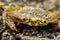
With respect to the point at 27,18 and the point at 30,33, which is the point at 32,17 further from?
the point at 30,33

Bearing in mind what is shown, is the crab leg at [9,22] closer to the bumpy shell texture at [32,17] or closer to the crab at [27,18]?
the crab at [27,18]

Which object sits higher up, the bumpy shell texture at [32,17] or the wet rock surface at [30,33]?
the bumpy shell texture at [32,17]

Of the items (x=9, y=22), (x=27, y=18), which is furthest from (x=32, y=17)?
(x=9, y=22)

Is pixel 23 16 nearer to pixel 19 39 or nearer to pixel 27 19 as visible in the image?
pixel 27 19

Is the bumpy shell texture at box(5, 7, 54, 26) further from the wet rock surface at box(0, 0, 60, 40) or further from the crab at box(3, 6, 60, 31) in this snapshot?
the wet rock surface at box(0, 0, 60, 40)

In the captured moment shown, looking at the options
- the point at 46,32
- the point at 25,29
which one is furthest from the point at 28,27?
the point at 46,32

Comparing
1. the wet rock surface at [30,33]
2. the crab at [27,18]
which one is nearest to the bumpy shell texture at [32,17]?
the crab at [27,18]

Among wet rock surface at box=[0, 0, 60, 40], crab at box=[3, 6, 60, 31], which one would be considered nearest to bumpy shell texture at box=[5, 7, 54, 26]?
crab at box=[3, 6, 60, 31]

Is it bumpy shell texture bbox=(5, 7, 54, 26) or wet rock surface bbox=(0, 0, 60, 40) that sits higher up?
bumpy shell texture bbox=(5, 7, 54, 26)

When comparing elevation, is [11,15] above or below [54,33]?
above
